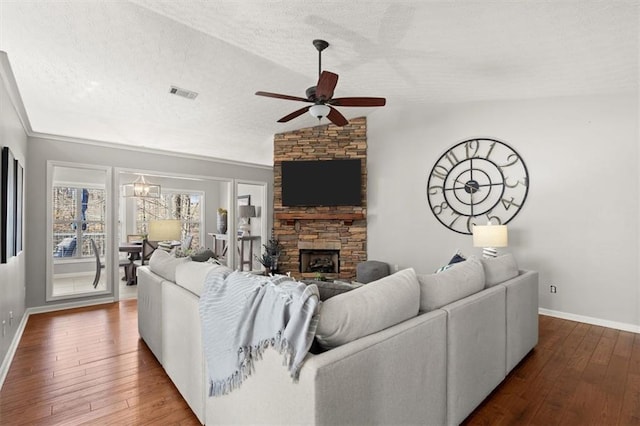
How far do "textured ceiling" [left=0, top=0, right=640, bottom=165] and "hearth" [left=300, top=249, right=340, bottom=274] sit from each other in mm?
2672

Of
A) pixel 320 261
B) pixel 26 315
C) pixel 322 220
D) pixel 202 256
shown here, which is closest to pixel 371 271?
pixel 320 261

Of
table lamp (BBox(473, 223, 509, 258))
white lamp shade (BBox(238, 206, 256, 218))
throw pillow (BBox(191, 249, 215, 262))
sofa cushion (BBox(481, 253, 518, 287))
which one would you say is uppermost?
white lamp shade (BBox(238, 206, 256, 218))

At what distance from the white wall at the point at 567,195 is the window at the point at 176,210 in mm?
5850

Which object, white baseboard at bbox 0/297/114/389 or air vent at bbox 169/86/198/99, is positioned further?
air vent at bbox 169/86/198/99

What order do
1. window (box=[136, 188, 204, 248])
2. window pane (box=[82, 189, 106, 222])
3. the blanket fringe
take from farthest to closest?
window (box=[136, 188, 204, 248]), window pane (box=[82, 189, 106, 222]), the blanket fringe

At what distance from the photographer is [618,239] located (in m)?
3.71

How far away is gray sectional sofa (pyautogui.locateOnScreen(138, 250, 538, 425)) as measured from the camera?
1258mm

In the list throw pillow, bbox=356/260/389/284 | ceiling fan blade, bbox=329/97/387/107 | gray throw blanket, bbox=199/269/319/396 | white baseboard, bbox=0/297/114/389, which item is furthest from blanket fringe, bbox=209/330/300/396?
throw pillow, bbox=356/260/389/284

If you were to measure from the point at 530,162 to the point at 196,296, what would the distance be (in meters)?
4.26

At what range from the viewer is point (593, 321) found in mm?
3838

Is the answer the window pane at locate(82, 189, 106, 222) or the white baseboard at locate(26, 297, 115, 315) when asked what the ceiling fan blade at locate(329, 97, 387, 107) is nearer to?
the window pane at locate(82, 189, 106, 222)

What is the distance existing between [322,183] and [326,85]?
2.97m

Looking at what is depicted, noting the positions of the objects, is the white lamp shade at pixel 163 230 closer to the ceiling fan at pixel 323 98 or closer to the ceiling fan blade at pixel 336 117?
the ceiling fan at pixel 323 98

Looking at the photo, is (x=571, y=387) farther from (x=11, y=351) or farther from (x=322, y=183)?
(x=11, y=351)
